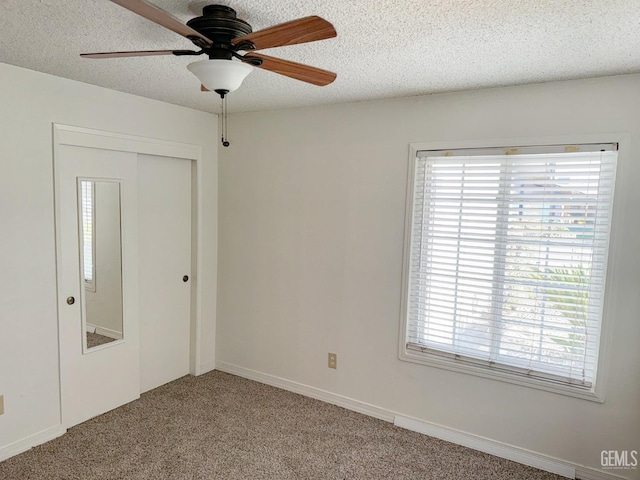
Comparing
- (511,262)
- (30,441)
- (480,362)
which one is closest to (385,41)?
(511,262)

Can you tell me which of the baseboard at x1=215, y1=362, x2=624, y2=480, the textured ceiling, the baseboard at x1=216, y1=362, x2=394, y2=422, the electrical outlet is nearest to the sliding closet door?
the baseboard at x1=216, y1=362, x2=394, y2=422

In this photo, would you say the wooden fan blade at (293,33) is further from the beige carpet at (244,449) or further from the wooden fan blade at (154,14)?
the beige carpet at (244,449)

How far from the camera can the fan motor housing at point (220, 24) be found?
5.36 feet

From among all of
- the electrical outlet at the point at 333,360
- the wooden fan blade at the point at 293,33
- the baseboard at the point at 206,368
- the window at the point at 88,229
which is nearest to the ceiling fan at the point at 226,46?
the wooden fan blade at the point at 293,33

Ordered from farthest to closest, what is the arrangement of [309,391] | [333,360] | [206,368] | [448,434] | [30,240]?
[206,368]
[309,391]
[333,360]
[448,434]
[30,240]

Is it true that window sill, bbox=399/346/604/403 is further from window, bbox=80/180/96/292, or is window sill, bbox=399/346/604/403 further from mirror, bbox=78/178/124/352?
window, bbox=80/180/96/292

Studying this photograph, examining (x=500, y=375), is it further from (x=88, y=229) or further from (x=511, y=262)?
(x=88, y=229)

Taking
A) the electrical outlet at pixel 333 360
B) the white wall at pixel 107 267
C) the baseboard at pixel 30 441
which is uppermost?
the white wall at pixel 107 267

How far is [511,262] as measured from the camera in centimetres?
271

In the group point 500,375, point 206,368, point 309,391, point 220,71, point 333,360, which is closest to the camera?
point 220,71

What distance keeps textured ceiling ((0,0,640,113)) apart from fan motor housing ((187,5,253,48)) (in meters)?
0.04

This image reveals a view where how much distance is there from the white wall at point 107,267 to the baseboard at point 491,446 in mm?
2223

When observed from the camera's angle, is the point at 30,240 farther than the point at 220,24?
Yes

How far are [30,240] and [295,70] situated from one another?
200 centimetres
